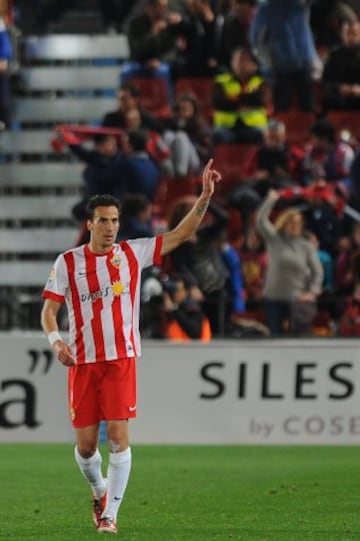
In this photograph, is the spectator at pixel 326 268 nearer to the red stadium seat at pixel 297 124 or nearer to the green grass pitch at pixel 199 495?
the green grass pitch at pixel 199 495

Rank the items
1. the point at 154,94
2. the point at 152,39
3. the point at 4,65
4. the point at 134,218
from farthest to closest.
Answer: the point at 154,94
the point at 4,65
the point at 152,39
the point at 134,218

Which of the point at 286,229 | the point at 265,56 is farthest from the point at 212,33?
the point at 286,229

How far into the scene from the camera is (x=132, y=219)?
16344 millimetres

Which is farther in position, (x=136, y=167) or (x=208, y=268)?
(x=136, y=167)

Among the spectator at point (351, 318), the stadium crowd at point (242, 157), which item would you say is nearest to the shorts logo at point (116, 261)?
the stadium crowd at point (242, 157)

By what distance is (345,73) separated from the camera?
63.9 ft

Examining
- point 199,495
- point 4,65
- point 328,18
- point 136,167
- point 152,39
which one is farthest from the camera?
point 328,18

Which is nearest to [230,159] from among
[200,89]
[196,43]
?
[200,89]

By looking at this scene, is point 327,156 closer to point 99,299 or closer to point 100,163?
point 100,163

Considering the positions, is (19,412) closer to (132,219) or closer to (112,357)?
(132,219)

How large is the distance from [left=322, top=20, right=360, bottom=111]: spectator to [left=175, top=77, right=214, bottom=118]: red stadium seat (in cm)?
148

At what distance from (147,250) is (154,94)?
11328 millimetres

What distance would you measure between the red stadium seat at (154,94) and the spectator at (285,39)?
1521 mm

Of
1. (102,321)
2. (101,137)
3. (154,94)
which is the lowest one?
(102,321)
